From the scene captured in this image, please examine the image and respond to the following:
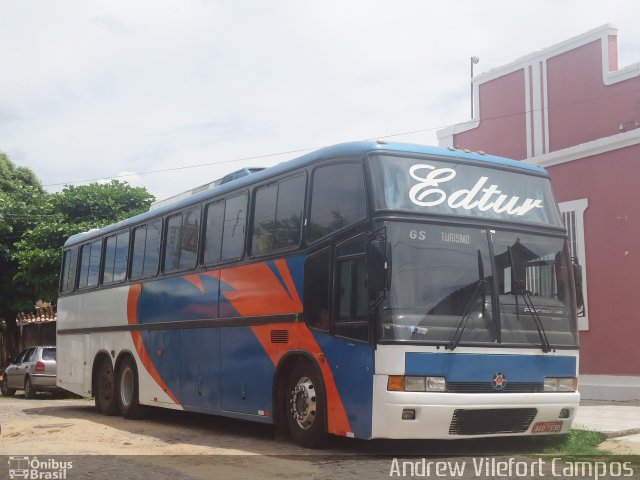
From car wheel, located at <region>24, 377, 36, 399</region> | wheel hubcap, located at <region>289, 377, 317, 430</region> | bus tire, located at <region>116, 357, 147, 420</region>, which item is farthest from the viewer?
car wheel, located at <region>24, 377, 36, 399</region>

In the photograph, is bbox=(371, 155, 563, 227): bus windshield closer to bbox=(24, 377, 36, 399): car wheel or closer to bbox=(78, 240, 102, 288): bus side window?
bbox=(78, 240, 102, 288): bus side window

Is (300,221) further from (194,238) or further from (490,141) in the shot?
(490,141)

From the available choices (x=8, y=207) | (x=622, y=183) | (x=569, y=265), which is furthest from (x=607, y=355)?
(x=8, y=207)

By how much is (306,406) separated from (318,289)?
1315 mm

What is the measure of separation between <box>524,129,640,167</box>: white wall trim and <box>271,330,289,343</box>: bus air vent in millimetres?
8552

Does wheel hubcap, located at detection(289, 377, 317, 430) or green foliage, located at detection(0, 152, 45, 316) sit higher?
green foliage, located at detection(0, 152, 45, 316)

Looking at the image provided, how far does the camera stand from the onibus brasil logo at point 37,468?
8.38 metres

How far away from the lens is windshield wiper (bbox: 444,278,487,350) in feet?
29.8

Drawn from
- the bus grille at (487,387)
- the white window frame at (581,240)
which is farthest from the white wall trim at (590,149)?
the bus grille at (487,387)

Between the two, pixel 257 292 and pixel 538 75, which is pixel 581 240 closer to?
pixel 538 75

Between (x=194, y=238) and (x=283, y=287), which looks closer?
(x=283, y=287)

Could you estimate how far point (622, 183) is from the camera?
16.6 metres

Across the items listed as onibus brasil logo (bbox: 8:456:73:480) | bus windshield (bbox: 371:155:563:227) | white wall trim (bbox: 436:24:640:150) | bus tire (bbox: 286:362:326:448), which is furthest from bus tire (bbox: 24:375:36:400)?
bus windshield (bbox: 371:155:563:227)

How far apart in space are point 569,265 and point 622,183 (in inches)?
273
